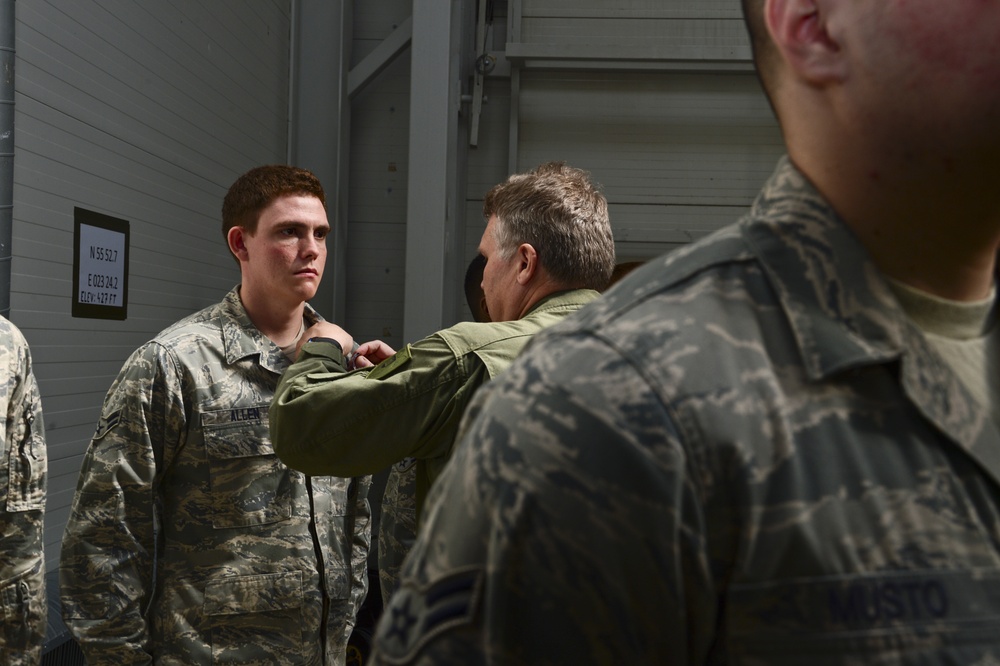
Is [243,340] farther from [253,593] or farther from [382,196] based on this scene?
[382,196]

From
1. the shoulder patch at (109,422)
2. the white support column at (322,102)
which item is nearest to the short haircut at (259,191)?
the shoulder patch at (109,422)

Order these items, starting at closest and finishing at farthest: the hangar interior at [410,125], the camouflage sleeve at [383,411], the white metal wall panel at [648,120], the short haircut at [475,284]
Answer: the camouflage sleeve at [383,411]
the hangar interior at [410,125]
the short haircut at [475,284]
the white metal wall panel at [648,120]

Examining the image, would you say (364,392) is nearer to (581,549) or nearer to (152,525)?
(152,525)

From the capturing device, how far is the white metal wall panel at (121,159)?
2.64 metres

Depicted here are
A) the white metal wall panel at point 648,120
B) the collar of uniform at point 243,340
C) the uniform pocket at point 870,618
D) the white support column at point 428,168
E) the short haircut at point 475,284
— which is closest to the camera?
the uniform pocket at point 870,618

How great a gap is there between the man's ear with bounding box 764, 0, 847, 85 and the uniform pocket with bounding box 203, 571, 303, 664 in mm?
1869

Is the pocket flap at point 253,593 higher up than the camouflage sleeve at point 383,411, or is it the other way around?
the camouflage sleeve at point 383,411

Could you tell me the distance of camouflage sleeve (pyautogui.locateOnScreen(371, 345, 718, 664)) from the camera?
1.88 ft

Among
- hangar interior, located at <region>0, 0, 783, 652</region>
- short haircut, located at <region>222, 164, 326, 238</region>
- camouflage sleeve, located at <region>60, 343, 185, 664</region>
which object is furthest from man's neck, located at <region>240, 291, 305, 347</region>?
hangar interior, located at <region>0, 0, 783, 652</region>

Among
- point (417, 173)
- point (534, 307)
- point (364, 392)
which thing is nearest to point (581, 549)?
point (364, 392)

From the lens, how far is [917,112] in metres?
0.66

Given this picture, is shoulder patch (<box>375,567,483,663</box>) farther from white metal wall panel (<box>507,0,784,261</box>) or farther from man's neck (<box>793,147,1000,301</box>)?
white metal wall panel (<box>507,0,784,261</box>)

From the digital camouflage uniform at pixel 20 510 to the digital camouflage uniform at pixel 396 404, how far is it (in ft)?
2.30

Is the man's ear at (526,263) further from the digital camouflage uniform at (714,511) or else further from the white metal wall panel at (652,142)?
the white metal wall panel at (652,142)
